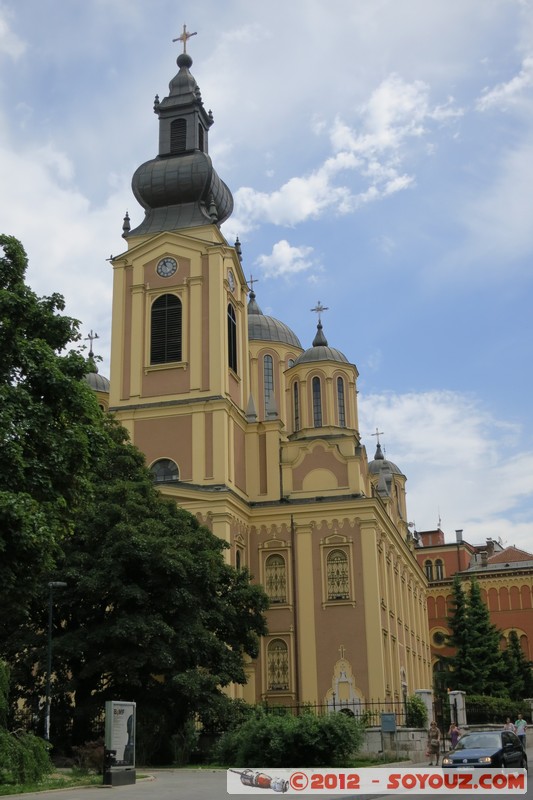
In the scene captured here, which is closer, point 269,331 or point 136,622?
point 136,622

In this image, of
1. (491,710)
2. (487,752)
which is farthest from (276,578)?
(487,752)

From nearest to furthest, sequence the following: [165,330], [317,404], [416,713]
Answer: [416,713] < [165,330] < [317,404]

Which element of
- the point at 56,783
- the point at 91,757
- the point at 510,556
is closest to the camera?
the point at 56,783

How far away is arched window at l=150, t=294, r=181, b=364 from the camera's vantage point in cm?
4238

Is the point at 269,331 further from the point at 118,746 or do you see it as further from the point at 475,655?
the point at 118,746

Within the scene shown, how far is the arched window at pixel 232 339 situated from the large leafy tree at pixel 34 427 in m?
22.3

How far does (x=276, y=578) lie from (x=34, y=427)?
24122mm

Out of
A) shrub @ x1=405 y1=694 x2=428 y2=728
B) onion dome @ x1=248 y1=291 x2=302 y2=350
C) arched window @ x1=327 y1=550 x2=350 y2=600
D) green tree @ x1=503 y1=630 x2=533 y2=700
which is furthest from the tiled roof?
shrub @ x1=405 y1=694 x2=428 y2=728

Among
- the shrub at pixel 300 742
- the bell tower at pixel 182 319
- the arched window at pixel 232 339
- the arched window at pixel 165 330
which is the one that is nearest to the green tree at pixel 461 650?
the bell tower at pixel 182 319

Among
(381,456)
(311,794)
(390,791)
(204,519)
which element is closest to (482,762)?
(390,791)

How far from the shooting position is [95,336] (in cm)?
5291

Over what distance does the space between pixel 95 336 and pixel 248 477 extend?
15090 millimetres

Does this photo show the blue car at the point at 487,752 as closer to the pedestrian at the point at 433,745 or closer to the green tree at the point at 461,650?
the pedestrian at the point at 433,745

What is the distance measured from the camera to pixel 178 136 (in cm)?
4619
